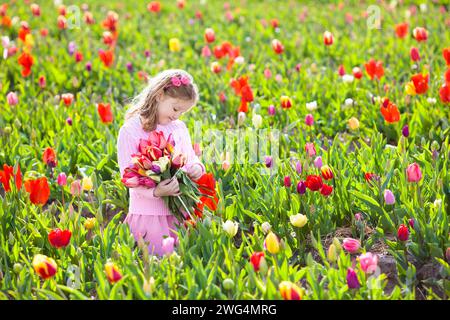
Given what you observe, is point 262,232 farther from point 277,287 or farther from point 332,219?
point 277,287

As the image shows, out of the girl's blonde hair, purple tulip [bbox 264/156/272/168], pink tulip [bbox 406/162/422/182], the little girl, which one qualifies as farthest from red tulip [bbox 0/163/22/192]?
pink tulip [bbox 406/162/422/182]

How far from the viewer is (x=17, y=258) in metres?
3.08

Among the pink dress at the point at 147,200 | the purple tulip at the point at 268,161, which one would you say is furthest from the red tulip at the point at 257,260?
the purple tulip at the point at 268,161

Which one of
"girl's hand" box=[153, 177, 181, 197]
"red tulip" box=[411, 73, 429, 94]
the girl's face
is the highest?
"red tulip" box=[411, 73, 429, 94]

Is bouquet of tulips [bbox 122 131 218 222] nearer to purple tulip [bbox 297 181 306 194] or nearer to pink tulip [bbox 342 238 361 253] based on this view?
purple tulip [bbox 297 181 306 194]

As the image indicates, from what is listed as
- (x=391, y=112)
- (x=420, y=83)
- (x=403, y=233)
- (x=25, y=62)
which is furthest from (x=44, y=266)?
(x=25, y=62)

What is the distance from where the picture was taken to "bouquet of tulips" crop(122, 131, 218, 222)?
3.04m

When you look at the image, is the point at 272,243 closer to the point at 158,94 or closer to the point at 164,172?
the point at 164,172

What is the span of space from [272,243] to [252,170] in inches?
43.1

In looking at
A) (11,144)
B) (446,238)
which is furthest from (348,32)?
(446,238)

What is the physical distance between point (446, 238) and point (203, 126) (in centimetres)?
190

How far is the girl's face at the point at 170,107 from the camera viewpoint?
3.26m

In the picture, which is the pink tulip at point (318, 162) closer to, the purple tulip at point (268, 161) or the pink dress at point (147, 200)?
the purple tulip at point (268, 161)

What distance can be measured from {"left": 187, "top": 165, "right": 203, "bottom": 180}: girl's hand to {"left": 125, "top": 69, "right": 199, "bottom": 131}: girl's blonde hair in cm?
27
